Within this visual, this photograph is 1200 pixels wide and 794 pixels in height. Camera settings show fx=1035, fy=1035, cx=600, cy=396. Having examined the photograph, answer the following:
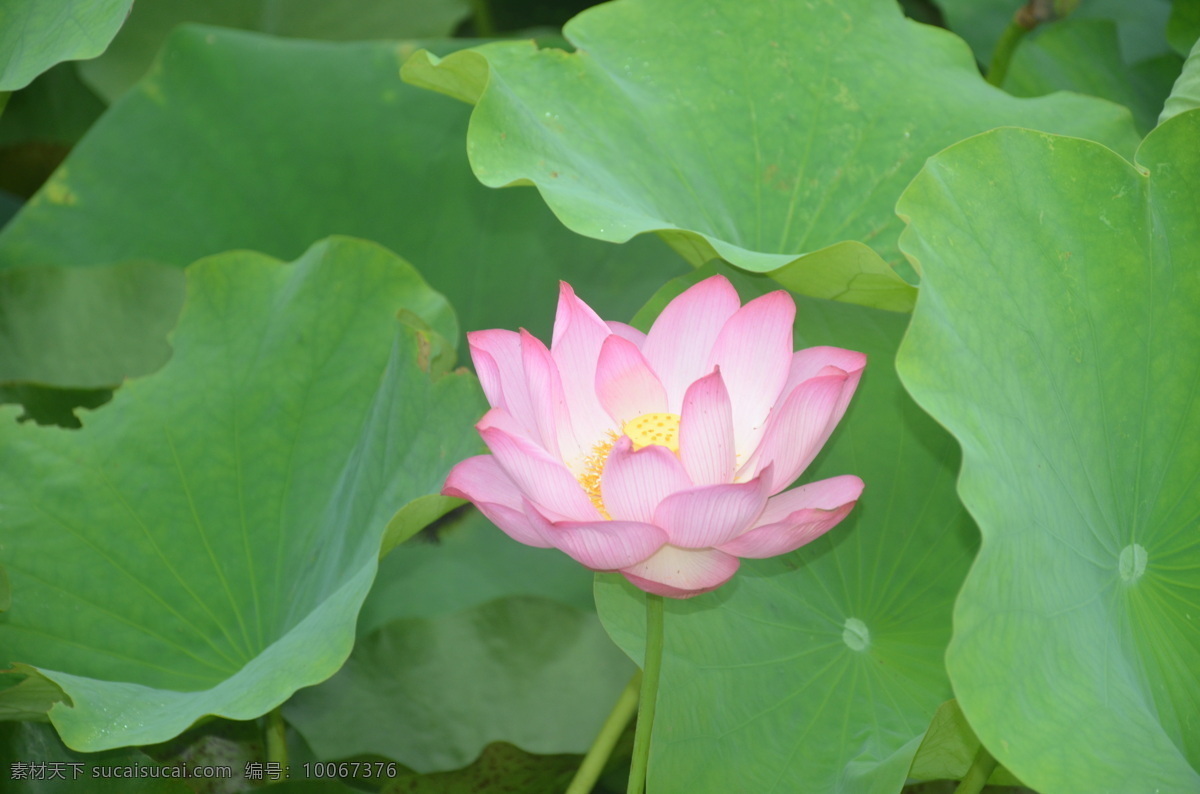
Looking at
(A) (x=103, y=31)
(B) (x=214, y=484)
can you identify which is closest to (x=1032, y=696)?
(B) (x=214, y=484)

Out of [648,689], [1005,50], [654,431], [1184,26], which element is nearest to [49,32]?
[654,431]

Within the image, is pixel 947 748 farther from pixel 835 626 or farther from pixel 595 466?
pixel 595 466

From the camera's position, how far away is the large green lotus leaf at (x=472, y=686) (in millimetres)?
1045

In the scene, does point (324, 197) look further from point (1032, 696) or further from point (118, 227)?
point (1032, 696)

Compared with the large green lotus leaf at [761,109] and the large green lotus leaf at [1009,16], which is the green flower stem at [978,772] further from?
the large green lotus leaf at [1009,16]

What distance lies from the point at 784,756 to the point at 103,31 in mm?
809

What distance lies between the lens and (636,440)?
2.26 ft

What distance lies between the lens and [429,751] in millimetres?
1041

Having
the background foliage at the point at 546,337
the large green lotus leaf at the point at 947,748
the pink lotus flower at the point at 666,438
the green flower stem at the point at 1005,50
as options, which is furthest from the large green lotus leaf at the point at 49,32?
the green flower stem at the point at 1005,50

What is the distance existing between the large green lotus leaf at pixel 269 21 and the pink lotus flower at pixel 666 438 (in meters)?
1.13

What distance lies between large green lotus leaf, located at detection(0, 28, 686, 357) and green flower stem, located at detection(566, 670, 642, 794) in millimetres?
528

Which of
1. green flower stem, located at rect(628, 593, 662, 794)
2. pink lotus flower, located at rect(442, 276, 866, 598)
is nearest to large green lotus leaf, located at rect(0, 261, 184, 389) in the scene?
pink lotus flower, located at rect(442, 276, 866, 598)

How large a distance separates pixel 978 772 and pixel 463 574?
630mm

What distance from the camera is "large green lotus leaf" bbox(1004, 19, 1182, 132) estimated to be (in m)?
1.25
